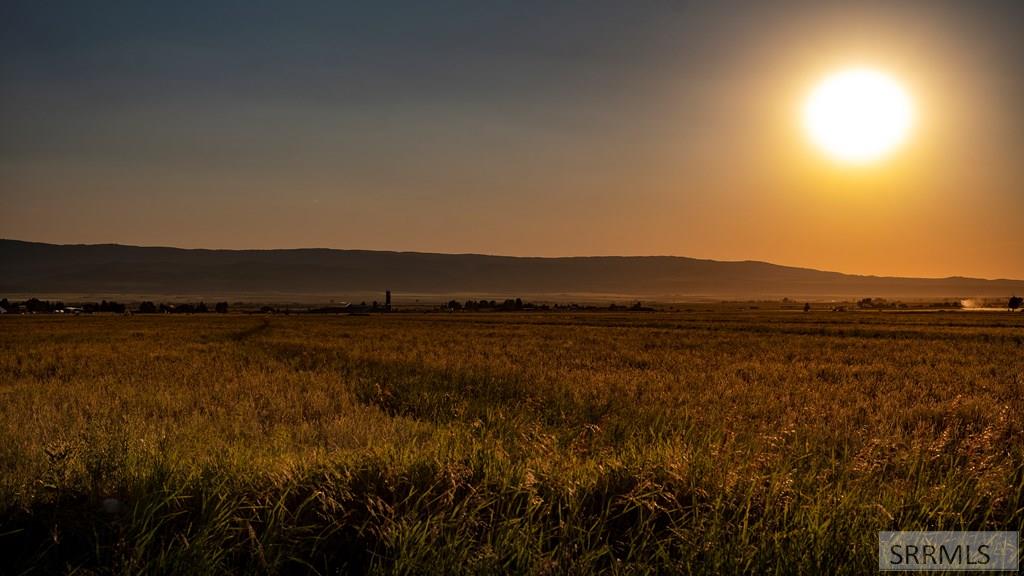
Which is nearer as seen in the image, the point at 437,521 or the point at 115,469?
the point at 437,521

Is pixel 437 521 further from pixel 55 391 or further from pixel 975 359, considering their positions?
pixel 975 359

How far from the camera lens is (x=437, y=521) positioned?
16.2ft

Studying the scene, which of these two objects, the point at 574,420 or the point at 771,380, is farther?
the point at 771,380

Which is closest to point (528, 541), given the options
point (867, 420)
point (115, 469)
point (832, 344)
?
point (115, 469)

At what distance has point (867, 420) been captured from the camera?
35.6 feet

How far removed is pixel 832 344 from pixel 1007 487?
27.8 meters

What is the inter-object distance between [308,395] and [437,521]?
9309 mm

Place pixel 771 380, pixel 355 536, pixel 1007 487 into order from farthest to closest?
pixel 771 380 → pixel 1007 487 → pixel 355 536

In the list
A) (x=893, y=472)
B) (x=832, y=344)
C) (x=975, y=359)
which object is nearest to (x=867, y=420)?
(x=893, y=472)

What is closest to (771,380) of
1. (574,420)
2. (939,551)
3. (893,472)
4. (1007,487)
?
(574,420)

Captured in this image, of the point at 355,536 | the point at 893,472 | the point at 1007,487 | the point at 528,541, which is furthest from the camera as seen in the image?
the point at 893,472

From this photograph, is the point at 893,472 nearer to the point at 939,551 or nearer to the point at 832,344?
the point at 939,551

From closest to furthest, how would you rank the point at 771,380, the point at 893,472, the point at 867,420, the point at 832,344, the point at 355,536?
the point at 355,536, the point at 893,472, the point at 867,420, the point at 771,380, the point at 832,344

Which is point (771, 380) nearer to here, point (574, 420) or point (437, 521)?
point (574, 420)
